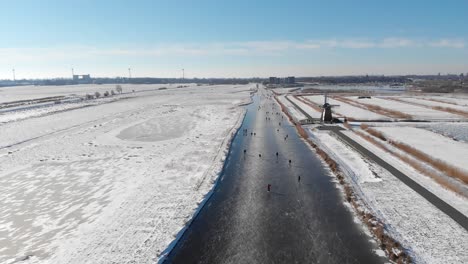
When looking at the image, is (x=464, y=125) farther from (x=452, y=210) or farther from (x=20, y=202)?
(x=20, y=202)

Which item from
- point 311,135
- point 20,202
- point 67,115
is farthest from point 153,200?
point 67,115

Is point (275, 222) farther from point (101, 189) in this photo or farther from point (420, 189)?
point (101, 189)

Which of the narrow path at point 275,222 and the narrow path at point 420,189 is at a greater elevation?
the narrow path at point 420,189

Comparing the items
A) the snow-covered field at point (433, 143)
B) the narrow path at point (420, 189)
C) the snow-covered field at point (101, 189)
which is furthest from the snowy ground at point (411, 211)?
the snow-covered field at point (101, 189)

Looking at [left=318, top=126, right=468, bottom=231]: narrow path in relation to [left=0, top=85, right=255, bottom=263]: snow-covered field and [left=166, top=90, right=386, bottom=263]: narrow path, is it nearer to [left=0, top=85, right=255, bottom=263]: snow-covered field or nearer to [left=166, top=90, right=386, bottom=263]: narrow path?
[left=166, top=90, right=386, bottom=263]: narrow path

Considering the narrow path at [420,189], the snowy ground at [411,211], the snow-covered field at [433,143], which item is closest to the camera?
the snowy ground at [411,211]

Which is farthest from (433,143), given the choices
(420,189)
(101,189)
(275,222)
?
(101,189)

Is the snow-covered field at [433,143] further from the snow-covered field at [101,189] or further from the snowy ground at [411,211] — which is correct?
the snow-covered field at [101,189]
